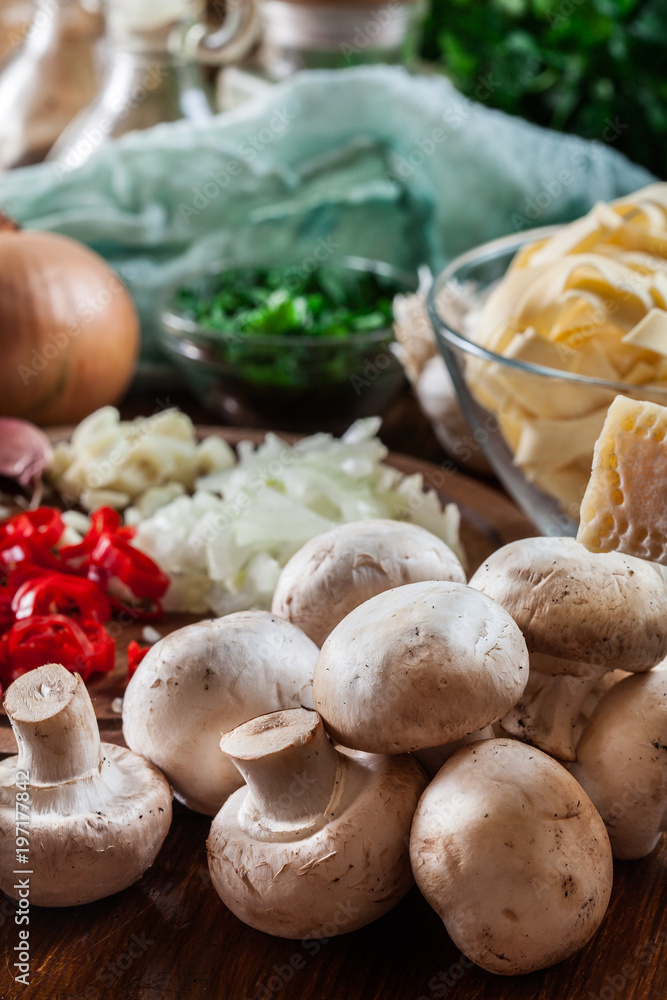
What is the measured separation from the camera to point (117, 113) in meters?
2.19

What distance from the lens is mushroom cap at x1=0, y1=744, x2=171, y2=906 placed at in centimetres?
72

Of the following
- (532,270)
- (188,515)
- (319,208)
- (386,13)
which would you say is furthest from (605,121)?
(188,515)

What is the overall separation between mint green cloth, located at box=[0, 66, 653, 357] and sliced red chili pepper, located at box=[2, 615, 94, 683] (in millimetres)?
1011

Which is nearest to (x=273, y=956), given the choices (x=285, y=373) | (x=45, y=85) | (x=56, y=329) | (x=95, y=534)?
(x=95, y=534)

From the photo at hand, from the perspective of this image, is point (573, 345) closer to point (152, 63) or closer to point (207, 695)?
point (207, 695)

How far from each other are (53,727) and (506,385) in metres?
0.68

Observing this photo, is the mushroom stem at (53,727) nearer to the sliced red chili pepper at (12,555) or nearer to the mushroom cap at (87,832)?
the mushroom cap at (87,832)

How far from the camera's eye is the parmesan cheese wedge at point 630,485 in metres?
0.70

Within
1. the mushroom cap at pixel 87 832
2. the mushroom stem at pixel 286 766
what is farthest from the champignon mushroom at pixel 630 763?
the mushroom cap at pixel 87 832

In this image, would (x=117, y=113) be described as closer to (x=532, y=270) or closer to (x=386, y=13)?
(x=386, y=13)

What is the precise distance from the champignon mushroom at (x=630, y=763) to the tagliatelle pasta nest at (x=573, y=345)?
1.36 feet

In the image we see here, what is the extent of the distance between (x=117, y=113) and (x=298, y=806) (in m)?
1.90

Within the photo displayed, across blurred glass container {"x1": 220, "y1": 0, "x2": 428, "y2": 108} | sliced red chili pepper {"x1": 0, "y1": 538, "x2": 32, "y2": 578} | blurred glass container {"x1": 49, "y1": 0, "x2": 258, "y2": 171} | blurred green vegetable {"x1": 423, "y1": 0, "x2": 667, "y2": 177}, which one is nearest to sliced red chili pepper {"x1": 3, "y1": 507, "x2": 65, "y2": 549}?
sliced red chili pepper {"x1": 0, "y1": 538, "x2": 32, "y2": 578}

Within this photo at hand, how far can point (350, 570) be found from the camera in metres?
0.89
